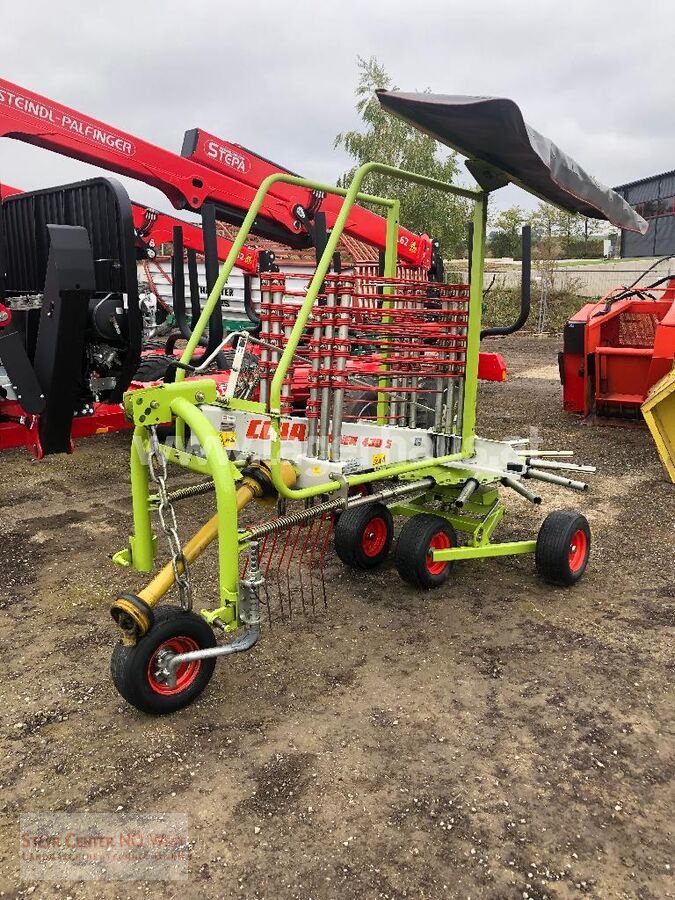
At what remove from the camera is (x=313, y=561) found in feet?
15.6

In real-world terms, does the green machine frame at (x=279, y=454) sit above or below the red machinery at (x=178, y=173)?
below

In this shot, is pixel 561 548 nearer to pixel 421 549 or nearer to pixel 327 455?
pixel 421 549

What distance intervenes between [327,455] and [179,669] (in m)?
1.25

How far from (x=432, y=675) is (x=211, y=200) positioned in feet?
16.8

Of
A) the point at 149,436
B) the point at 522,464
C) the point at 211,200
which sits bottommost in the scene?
the point at 522,464

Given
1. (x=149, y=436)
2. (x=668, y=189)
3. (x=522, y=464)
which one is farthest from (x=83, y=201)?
(x=668, y=189)

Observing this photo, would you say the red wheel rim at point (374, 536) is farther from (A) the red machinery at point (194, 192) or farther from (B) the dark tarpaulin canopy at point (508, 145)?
(B) the dark tarpaulin canopy at point (508, 145)

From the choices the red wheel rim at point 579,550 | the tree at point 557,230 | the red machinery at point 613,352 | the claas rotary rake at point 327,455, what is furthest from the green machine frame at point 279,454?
the tree at point 557,230

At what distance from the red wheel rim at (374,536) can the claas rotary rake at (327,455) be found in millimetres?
12

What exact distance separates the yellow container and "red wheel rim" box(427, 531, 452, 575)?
2.85m

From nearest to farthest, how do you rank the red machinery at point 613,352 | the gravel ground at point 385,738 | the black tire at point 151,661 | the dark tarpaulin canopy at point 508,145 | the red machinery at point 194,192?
1. the gravel ground at point 385,738
2. the black tire at point 151,661
3. the dark tarpaulin canopy at point 508,145
4. the red machinery at point 194,192
5. the red machinery at point 613,352

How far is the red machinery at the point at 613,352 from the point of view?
8.30 m

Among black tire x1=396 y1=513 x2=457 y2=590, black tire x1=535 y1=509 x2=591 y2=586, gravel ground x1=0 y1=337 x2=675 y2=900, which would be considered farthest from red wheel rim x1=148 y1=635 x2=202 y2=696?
black tire x1=535 y1=509 x2=591 y2=586

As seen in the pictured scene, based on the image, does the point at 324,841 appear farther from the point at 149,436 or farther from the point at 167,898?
the point at 149,436
